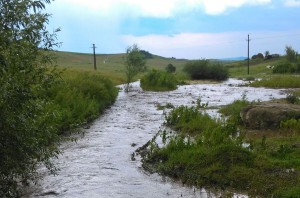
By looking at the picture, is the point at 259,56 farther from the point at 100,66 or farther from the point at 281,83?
the point at 281,83

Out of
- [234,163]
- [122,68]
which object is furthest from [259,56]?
[234,163]

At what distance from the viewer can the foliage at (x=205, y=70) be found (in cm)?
7438

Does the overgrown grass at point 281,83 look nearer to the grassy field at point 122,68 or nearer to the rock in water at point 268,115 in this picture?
the grassy field at point 122,68

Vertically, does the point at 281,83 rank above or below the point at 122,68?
below

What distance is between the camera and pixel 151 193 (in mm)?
10102

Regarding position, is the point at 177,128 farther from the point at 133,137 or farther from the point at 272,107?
the point at 272,107

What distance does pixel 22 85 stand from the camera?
7227mm

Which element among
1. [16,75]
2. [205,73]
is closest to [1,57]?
[16,75]

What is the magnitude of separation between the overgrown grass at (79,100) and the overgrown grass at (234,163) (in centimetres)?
497

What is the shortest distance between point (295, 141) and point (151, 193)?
5.83m

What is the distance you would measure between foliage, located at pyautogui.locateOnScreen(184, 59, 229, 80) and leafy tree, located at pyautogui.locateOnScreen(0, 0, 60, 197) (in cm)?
6677

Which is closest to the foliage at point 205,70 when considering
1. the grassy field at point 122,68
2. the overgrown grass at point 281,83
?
the grassy field at point 122,68

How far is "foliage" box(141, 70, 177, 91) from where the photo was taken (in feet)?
162

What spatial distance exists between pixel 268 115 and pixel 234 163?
6263 millimetres
